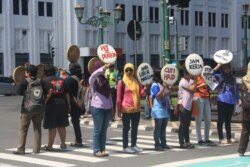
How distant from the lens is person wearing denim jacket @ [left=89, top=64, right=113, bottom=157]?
11.1 metres

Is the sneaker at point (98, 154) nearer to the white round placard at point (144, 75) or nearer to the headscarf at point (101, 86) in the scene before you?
the headscarf at point (101, 86)

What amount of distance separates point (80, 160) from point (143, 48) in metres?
55.8

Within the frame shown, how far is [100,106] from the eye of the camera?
36.3 feet

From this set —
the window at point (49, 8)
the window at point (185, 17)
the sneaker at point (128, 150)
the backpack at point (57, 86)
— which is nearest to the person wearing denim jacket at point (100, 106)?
the sneaker at point (128, 150)

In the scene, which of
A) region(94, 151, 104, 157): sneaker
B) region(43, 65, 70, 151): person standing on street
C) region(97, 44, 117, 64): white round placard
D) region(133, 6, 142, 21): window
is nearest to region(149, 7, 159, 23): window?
region(133, 6, 142, 21): window

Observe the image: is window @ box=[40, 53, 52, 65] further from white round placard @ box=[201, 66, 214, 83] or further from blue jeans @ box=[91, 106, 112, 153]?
blue jeans @ box=[91, 106, 112, 153]

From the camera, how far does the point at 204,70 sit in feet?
42.7

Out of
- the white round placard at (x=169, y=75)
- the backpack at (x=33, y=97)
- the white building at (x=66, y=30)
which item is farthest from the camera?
the white building at (x=66, y=30)

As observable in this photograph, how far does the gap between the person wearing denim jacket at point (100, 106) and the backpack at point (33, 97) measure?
3.75 feet

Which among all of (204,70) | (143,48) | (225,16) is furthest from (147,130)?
(225,16)

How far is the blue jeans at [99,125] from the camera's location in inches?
438

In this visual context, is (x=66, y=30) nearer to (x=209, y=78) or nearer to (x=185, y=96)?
(x=209, y=78)

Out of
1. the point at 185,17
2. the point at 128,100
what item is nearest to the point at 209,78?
the point at 128,100

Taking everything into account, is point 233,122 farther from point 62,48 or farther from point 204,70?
point 62,48
